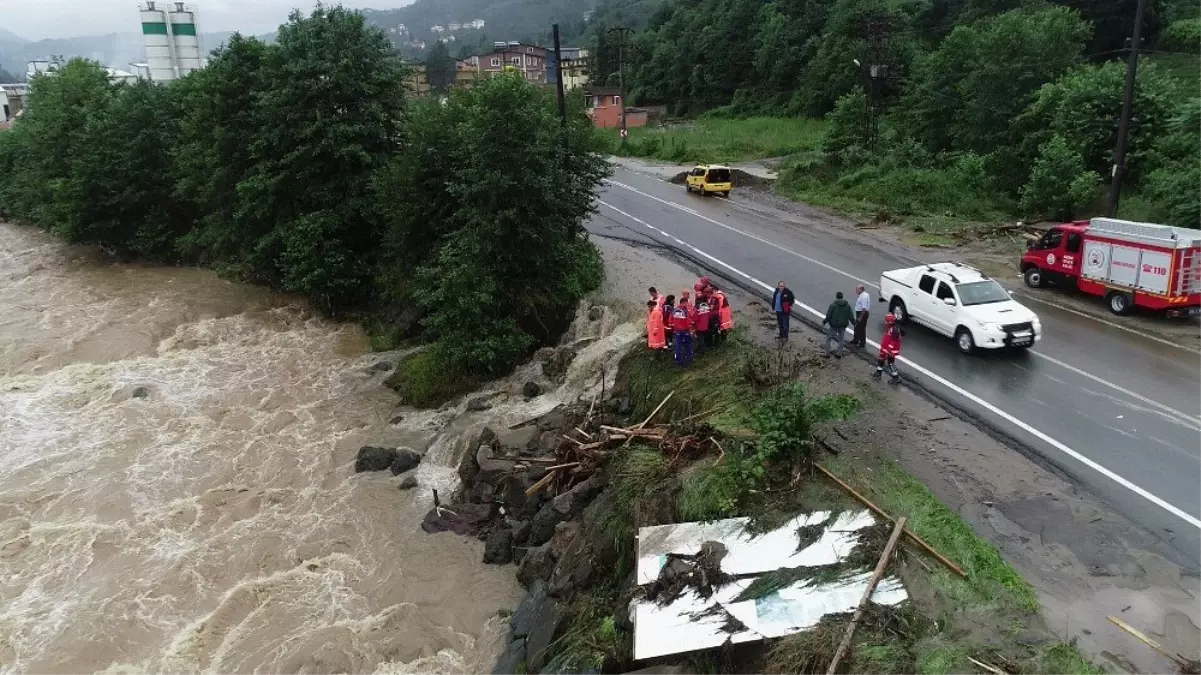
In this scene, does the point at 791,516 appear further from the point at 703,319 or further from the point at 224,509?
the point at 224,509

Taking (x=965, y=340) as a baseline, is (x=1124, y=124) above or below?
above

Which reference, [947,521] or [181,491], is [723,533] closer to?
[947,521]

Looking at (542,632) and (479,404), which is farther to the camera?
(479,404)

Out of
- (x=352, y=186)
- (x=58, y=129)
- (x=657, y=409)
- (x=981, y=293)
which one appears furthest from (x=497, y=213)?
(x=58, y=129)

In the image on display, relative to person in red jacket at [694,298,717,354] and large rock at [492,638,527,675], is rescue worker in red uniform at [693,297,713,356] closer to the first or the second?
person in red jacket at [694,298,717,354]

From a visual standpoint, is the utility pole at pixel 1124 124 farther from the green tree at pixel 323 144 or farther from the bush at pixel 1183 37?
the green tree at pixel 323 144

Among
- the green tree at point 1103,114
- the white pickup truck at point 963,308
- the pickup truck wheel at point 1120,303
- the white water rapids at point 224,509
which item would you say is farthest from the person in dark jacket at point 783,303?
the green tree at point 1103,114

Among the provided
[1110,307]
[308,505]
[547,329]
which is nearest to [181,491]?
[308,505]
